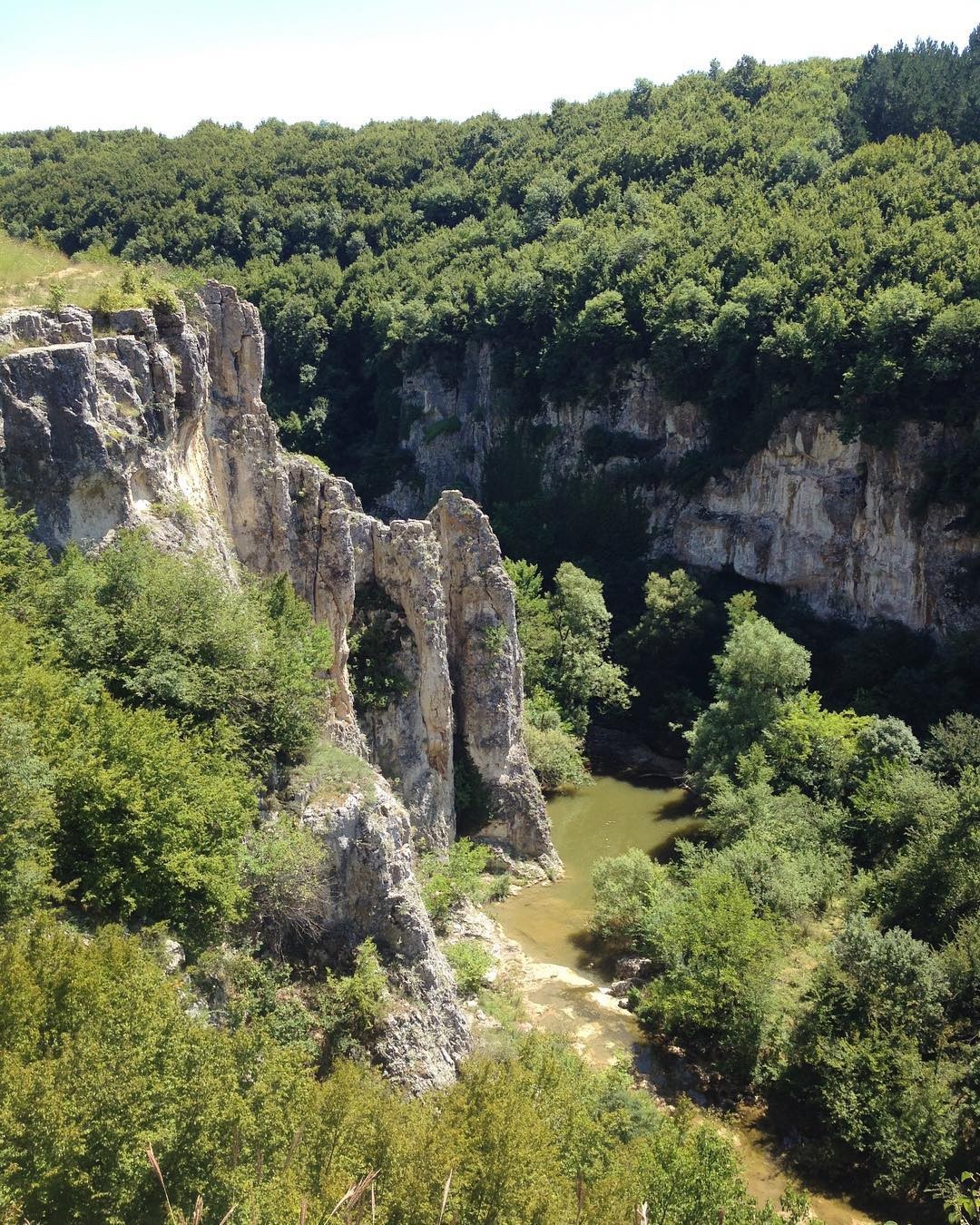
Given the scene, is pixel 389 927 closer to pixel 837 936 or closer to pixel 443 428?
pixel 837 936

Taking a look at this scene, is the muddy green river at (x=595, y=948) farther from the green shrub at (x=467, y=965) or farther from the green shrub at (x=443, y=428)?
the green shrub at (x=443, y=428)

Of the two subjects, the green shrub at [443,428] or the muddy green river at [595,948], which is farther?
the green shrub at [443,428]

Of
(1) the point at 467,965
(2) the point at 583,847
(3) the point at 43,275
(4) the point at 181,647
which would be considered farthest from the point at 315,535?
(2) the point at 583,847

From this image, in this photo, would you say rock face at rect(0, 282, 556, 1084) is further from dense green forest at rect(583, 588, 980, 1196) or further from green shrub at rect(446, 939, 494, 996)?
dense green forest at rect(583, 588, 980, 1196)

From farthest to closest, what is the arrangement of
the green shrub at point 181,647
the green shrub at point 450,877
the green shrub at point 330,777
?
the green shrub at point 450,877, the green shrub at point 330,777, the green shrub at point 181,647

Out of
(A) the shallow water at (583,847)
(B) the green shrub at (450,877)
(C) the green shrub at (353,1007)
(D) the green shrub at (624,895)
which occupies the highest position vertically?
(C) the green shrub at (353,1007)

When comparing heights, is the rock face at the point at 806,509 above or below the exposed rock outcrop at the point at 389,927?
above

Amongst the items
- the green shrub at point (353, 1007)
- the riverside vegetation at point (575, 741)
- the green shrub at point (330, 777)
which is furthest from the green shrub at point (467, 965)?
the green shrub at point (330, 777)

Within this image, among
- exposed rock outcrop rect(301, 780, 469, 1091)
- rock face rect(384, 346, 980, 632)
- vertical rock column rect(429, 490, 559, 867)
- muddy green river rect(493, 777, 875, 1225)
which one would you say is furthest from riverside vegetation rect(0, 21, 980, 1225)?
vertical rock column rect(429, 490, 559, 867)
